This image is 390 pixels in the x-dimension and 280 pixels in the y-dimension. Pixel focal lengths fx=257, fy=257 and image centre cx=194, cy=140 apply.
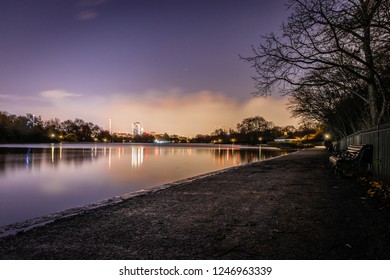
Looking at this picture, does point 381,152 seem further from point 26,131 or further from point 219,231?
point 26,131

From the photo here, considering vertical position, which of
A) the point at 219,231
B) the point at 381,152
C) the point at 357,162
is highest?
the point at 381,152

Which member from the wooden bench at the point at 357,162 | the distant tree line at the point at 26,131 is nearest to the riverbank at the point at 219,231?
the wooden bench at the point at 357,162

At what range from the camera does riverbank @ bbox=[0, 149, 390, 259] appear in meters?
3.46

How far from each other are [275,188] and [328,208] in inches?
98.3

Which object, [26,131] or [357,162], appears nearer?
[357,162]

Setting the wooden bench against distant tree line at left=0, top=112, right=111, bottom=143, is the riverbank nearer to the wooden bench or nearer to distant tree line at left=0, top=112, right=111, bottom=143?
the wooden bench

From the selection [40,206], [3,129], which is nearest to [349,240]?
[40,206]

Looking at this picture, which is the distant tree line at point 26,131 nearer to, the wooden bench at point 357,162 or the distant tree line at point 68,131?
the distant tree line at point 68,131

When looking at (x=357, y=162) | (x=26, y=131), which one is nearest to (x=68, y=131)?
(x=26, y=131)

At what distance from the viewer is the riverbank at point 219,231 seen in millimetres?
3465

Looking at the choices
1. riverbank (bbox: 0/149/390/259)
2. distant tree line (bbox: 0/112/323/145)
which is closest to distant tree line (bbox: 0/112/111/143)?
distant tree line (bbox: 0/112/323/145)

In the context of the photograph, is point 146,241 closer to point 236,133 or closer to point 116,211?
point 116,211

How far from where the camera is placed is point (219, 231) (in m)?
4.26

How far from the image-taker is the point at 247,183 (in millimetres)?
9250
